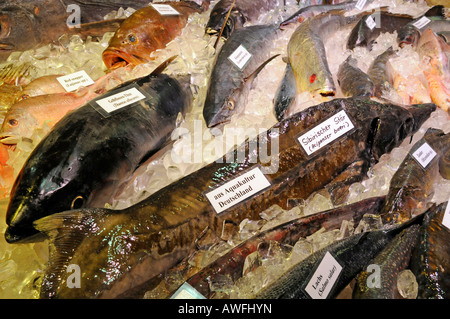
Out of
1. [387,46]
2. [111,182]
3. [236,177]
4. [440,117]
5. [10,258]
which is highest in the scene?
[387,46]

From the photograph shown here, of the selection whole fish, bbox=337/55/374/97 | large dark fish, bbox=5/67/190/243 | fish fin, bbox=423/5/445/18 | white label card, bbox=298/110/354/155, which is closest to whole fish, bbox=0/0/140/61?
large dark fish, bbox=5/67/190/243

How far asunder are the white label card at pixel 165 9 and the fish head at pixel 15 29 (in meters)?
1.29

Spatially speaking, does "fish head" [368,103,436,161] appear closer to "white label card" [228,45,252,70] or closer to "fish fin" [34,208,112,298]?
"white label card" [228,45,252,70]

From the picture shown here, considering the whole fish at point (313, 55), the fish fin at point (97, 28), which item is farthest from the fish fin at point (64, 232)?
the fish fin at point (97, 28)

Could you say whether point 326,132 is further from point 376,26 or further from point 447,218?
point 376,26

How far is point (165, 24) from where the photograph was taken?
3.32 metres

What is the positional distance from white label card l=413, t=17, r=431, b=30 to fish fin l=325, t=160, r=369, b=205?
2273mm

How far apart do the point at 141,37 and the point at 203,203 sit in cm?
196

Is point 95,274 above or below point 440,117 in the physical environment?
below

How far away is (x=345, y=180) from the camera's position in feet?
7.23

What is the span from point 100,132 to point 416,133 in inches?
90.3

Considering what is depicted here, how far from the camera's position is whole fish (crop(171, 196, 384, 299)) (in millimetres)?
1529
